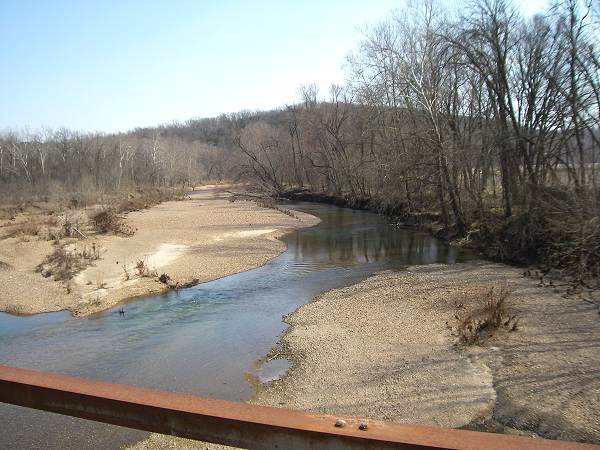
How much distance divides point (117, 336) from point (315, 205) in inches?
1610

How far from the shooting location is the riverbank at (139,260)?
1803cm

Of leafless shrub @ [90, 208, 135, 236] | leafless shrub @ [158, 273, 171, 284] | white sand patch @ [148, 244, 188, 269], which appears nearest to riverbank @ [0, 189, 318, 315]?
white sand patch @ [148, 244, 188, 269]

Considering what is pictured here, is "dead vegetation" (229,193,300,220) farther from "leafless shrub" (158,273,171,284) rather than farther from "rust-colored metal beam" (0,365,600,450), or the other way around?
"rust-colored metal beam" (0,365,600,450)

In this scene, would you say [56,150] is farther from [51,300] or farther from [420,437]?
[420,437]

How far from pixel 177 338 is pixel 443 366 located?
725 centimetres

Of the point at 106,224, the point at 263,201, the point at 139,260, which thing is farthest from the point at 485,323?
the point at 263,201

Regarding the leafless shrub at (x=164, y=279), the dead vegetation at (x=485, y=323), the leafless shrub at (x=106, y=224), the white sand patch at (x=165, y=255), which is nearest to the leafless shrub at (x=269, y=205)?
the white sand patch at (x=165, y=255)

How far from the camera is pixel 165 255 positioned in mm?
25625

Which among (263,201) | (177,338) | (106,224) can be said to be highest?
(263,201)

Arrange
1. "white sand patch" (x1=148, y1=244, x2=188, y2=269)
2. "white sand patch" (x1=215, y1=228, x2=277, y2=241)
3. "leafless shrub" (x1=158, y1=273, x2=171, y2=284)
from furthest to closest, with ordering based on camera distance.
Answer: "white sand patch" (x1=215, y1=228, x2=277, y2=241) → "white sand patch" (x1=148, y1=244, x2=188, y2=269) → "leafless shrub" (x1=158, y1=273, x2=171, y2=284)

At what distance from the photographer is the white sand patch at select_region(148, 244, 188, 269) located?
918 inches

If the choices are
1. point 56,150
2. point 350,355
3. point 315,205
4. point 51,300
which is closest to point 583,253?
point 350,355

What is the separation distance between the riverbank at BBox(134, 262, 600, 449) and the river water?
3.09 ft

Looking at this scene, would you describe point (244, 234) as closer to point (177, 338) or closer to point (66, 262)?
point (66, 262)
